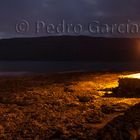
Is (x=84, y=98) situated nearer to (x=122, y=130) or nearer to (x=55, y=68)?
(x=122, y=130)

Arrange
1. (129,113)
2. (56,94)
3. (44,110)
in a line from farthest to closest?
(56,94) → (44,110) → (129,113)

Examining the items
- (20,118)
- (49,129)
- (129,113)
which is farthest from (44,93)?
(129,113)

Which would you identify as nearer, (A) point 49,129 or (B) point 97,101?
(A) point 49,129

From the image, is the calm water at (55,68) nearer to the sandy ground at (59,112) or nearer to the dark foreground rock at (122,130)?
the sandy ground at (59,112)

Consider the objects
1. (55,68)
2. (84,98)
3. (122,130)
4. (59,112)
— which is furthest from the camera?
(55,68)

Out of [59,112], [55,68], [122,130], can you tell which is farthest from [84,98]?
[55,68]

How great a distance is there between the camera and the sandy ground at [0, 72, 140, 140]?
9.46m

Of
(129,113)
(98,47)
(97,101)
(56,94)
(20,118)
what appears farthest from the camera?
(98,47)

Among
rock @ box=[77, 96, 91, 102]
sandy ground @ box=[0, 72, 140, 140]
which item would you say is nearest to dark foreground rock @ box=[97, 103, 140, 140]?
sandy ground @ box=[0, 72, 140, 140]

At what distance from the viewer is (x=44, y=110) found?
40.9 feet

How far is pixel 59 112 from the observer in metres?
12.2

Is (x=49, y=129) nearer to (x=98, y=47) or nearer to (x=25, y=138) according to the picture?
(x=25, y=138)

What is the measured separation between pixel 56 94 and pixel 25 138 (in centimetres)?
673

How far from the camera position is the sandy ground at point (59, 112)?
9460 millimetres
